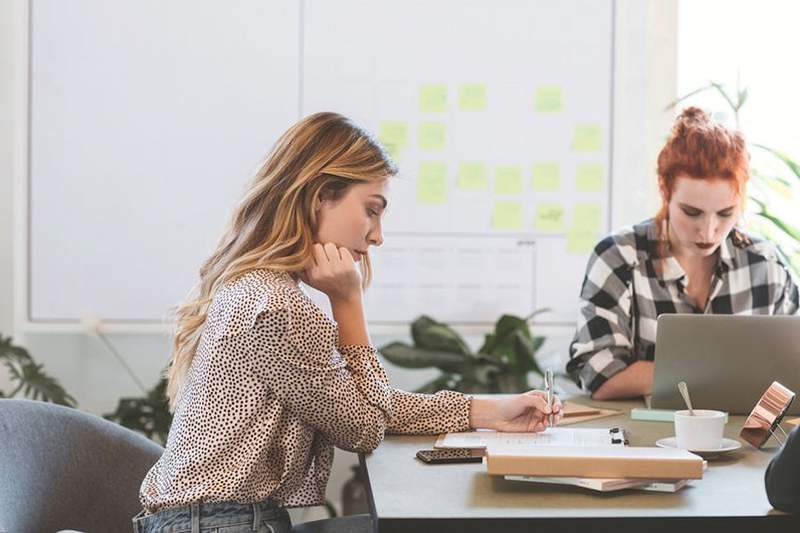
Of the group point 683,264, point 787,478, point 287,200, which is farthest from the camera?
point 683,264

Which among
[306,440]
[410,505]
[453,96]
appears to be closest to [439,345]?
[453,96]

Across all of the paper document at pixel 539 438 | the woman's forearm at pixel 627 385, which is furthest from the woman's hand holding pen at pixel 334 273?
the woman's forearm at pixel 627 385

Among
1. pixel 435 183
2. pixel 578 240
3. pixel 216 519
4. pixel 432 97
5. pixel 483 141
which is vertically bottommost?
pixel 216 519

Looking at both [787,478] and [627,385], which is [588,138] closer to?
[627,385]

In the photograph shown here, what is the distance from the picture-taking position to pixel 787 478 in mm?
1212

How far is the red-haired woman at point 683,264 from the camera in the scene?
2.31 m

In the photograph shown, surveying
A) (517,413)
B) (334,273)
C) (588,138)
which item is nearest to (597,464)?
(517,413)

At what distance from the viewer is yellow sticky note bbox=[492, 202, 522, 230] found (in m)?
3.30

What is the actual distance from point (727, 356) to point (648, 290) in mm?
511

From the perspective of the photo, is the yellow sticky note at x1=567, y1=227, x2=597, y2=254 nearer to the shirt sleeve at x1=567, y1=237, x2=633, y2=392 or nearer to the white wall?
the white wall

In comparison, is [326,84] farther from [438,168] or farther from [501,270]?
[501,270]

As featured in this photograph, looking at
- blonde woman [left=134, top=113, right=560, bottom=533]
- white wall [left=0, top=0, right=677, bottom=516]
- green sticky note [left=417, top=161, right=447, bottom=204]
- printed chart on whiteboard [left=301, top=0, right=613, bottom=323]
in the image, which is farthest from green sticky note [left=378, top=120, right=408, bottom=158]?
blonde woman [left=134, top=113, right=560, bottom=533]

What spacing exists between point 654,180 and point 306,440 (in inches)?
81.5

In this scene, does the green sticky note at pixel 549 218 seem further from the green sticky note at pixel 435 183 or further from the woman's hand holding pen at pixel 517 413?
the woman's hand holding pen at pixel 517 413
